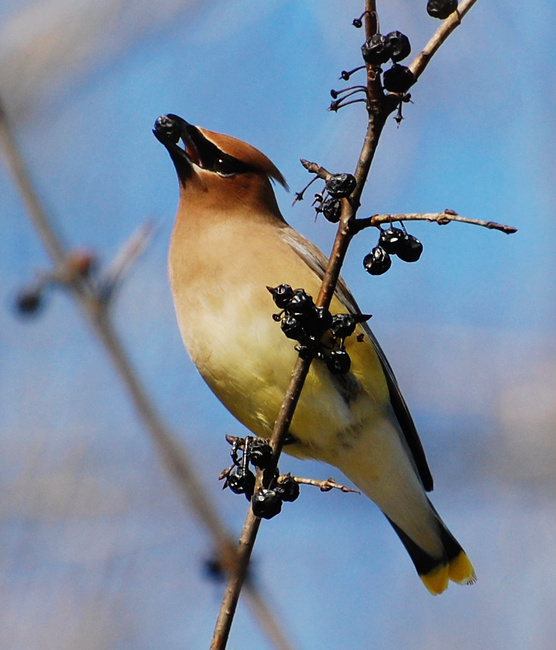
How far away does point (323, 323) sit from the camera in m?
3.40

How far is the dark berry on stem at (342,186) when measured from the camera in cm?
308

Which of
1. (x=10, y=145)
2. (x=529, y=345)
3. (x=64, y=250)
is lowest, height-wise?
(x=64, y=250)

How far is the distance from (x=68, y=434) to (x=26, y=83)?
1.85m

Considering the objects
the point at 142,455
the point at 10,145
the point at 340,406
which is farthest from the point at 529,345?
the point at 10,145

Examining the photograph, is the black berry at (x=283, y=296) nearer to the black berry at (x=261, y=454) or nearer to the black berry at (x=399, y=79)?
the black berry at (x=261, y=454)

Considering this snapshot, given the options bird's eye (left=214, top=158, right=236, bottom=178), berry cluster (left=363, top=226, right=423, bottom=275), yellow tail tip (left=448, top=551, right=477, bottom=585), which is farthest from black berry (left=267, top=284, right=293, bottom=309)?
yellow tail tip (left=448, top=551, right=477, bottom=585)

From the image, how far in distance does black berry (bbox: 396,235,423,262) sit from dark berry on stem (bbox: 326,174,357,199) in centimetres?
25

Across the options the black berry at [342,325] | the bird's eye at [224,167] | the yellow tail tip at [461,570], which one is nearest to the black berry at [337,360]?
the black berry at [342,325]

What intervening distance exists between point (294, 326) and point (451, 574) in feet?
8.33

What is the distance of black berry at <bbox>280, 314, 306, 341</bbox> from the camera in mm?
3402

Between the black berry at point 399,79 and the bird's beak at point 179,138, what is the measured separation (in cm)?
173

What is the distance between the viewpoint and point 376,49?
9.57 feet

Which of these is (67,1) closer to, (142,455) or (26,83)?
(26,83)

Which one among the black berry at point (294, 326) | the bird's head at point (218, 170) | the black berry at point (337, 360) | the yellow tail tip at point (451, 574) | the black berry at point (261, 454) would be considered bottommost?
the black berry at point (261, 454)
